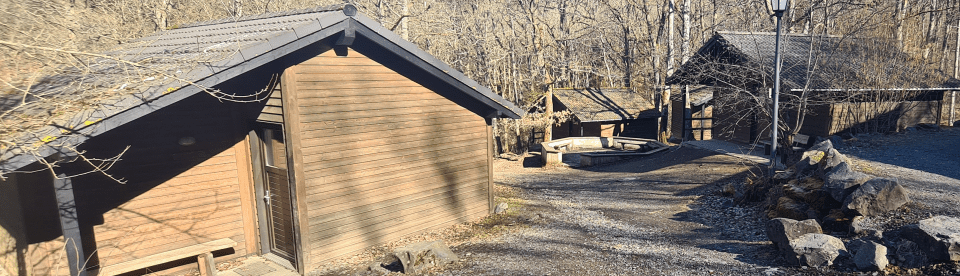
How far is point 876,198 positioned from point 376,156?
7401 millimetres

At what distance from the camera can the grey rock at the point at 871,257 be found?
6.00 m

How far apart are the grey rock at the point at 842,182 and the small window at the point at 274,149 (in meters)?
8.19

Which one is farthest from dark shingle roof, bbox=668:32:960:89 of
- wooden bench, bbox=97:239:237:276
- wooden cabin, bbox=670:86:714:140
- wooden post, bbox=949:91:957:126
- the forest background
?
wooden bench, bbox=97:239:237:276

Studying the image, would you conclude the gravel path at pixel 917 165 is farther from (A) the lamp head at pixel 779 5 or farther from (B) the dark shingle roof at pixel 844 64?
(A) the lamp head at pixel 779 5

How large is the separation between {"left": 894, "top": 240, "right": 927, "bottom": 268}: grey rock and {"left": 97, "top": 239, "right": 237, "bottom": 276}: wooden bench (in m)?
8.70

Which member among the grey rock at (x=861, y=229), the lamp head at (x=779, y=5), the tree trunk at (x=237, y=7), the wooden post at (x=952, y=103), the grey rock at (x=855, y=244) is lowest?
the grey rock at (x=855, y=244)

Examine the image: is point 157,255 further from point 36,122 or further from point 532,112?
point 532,112

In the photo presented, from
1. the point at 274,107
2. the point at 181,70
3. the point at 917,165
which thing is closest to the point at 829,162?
the point at 917,165

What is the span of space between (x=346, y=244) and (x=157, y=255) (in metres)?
2.62

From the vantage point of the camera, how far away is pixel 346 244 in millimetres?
8477

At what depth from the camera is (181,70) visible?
19.8 ft

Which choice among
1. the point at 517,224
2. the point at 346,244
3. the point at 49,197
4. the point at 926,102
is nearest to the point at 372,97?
the point at 346,244

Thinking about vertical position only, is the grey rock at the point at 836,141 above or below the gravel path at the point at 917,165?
above

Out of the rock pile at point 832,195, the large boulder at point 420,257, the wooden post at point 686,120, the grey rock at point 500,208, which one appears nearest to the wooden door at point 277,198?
the large boulder at point 420,257
